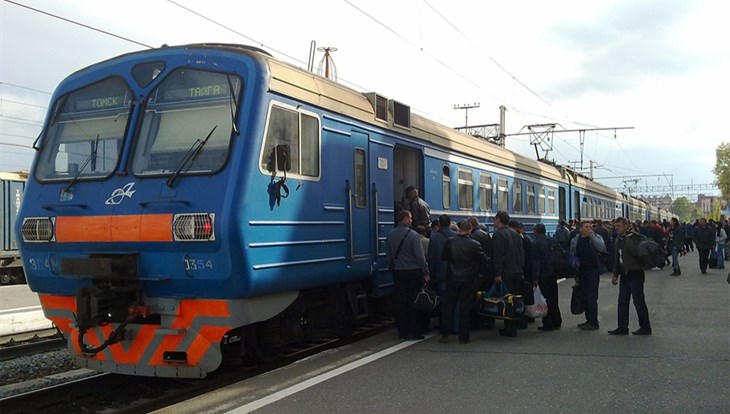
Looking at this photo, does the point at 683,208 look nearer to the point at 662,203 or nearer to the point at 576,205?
the point at 662,203

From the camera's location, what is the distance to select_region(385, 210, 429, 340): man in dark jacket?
8.51 metres

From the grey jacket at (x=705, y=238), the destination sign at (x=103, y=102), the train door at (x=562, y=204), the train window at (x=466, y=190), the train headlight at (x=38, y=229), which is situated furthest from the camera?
the train door at (x=562, y=204)

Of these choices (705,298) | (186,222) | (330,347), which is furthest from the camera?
(705,298)

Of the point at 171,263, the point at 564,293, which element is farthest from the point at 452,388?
the point at 564,293

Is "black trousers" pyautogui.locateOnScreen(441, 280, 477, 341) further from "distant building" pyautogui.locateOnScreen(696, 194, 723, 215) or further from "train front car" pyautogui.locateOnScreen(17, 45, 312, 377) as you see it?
"distant building" pyautogui.locateOnScreen(696, 194, 723, 215)

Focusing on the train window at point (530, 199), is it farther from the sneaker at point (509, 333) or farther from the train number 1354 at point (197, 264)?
the train number 1354 at point (197, 264)

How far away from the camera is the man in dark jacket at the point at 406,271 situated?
27.9 ft

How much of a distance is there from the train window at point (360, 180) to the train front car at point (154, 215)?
6.33ft

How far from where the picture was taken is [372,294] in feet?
29.4

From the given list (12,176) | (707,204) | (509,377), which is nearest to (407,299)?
(509,377)

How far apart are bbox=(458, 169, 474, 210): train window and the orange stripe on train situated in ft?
23.2

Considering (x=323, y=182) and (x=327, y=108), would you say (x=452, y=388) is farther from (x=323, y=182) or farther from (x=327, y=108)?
(x=327, y=108)

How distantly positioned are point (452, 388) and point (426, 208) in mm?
4172

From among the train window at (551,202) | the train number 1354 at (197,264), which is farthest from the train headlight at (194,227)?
the train window at (551,202)
